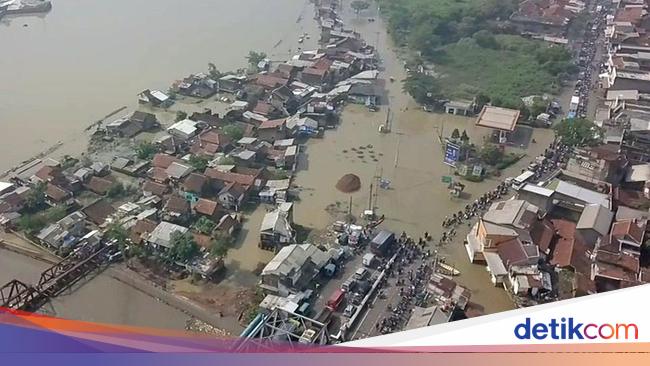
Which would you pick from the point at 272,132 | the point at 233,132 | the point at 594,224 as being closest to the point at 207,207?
the point at 233,132

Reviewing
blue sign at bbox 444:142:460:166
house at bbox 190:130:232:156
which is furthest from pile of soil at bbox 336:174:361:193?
house at bbox 190:130:232:156

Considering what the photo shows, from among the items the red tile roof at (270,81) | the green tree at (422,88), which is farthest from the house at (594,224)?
the red tile roof at (270,81)

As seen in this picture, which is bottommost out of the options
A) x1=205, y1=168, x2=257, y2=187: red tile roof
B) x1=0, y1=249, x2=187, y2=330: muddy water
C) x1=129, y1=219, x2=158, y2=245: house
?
x1=0, y1=249, x2=187, y2=330: muddy water

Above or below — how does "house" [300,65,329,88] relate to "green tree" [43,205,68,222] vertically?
above

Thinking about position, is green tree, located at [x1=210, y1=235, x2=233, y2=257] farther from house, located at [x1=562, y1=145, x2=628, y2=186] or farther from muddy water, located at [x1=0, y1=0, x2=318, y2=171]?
house, located at [x1=562, y1=145, x2=628, y2=186]

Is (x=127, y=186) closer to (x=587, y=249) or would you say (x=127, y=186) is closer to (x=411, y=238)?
(x=411, y=238)

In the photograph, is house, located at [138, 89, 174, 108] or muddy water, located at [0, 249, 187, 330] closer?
muddy water, located at [0, 249, 187, 330]

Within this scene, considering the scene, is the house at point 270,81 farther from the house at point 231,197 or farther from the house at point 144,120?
the house at point 231,197
